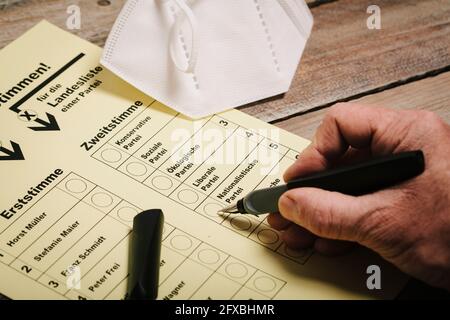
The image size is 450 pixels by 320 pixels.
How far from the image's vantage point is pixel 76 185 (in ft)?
2.57

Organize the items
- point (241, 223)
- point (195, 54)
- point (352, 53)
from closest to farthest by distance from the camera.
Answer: point (241, 223)
point (195, 54)
point (352, 53)

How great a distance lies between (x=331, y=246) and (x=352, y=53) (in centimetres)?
36

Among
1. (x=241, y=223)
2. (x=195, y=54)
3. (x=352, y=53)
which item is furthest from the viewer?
(x=352, y=53)

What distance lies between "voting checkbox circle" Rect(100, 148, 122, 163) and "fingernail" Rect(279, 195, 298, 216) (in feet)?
0.76

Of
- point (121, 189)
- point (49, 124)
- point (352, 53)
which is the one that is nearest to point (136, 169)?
point (121, 189)

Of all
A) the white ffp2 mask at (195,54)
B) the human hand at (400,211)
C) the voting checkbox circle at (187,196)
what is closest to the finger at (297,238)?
the human hand at (400,211)

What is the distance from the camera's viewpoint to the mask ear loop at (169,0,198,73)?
87 centimetres

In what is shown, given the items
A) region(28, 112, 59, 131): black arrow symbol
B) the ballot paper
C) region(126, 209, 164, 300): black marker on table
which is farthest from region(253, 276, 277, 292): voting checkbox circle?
region(28, 112, 59, 131): black arrow symbol

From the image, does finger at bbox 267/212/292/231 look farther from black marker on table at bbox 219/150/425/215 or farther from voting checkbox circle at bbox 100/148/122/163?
voting checkbox circle at bbox 100/148/122/163

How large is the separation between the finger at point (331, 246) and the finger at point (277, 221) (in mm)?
41

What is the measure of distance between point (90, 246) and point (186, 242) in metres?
0.11

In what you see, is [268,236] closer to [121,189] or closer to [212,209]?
[212,209]
